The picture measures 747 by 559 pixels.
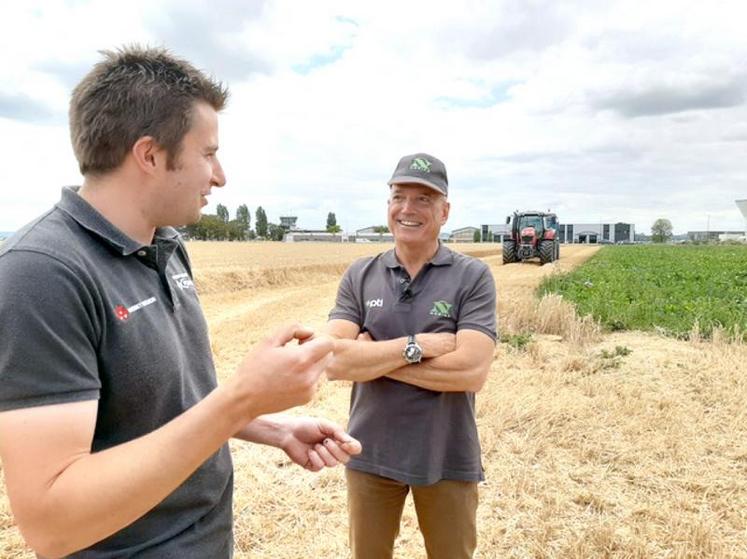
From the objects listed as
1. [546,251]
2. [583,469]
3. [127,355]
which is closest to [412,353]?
[127,355]

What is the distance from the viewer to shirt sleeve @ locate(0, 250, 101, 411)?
3.31 feet

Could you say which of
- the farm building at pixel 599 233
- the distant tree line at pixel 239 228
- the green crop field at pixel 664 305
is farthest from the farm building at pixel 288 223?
the green crop field at pixel 664 305

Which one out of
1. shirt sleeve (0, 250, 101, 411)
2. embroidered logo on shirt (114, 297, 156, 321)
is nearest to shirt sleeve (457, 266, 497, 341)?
embroidered logo on shirt (114, 297, 156, 321)

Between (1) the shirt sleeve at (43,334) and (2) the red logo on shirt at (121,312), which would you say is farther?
(2) the red logo on shirt at (121,312)

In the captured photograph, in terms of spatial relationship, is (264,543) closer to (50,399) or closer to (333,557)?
(333,557)

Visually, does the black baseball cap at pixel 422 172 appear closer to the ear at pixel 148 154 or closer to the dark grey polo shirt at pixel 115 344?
the dark grey polo shirt at pixel 115 344

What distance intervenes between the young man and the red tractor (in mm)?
27004

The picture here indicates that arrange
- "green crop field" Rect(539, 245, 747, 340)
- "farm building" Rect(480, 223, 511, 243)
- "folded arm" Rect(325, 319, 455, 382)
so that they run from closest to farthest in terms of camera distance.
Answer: "folded arm" Rect(325, 319, 455, 382)
"green crop field" Rect(539, 245, 747, 340)
"farm building" Rect(480, 223, 511, 243)

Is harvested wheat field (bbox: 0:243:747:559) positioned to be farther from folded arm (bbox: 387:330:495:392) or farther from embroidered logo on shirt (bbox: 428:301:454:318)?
embroidered logo on shirt (bbox: 428:301:454:318)

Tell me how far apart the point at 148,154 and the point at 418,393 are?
1.72 meters

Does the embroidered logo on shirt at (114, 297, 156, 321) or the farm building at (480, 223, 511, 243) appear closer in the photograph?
the embroidered logo on shirt at (114, 297, 156, 321)

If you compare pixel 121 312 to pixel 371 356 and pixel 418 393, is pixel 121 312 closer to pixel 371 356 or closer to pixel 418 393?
pixel 371 356

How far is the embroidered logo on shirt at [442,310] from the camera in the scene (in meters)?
2.65

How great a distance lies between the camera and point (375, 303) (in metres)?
2.74
